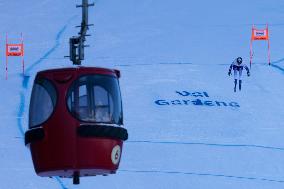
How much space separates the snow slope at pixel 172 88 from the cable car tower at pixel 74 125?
16.6 feet

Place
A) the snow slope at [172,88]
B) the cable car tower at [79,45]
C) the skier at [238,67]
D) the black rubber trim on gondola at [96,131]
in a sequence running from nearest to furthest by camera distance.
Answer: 1. the cable car tower at [79,45]
2. the black rubber trim on gondola at [96,131]
3. the snow slope at [172,88]
4. the skier at [238,67]

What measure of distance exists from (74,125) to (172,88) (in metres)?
11.6

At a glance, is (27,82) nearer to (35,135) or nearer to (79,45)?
(35,135)

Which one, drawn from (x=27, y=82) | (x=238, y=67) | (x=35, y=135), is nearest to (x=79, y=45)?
(x=35, y=135)

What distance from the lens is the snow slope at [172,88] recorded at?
57.0 ft

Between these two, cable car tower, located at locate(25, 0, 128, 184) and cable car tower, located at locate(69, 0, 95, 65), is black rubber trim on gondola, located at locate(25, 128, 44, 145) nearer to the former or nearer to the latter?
cable car tower, located at locate(25, 0, 128, 184)

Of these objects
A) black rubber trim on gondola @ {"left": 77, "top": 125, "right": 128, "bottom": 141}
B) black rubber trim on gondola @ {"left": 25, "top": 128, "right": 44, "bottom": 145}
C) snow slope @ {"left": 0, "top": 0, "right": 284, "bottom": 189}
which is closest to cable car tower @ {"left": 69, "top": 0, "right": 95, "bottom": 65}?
black rubber trim on gondola @ {"left": 77, "top": 125, "right": 128, "bottom": 141}

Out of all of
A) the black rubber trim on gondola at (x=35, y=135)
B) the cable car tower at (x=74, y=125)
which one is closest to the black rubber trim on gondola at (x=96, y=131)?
the cable car tower at (x=74, y=125)

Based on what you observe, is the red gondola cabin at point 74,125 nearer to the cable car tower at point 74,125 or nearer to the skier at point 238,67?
the cable car tower at point 74,125

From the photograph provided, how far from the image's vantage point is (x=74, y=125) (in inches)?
441

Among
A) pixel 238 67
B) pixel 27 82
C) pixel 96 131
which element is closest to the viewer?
pixel 96 131

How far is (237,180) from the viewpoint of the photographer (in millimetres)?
16922

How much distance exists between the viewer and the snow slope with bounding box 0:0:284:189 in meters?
17.4

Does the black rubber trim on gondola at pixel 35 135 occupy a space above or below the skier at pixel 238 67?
below
